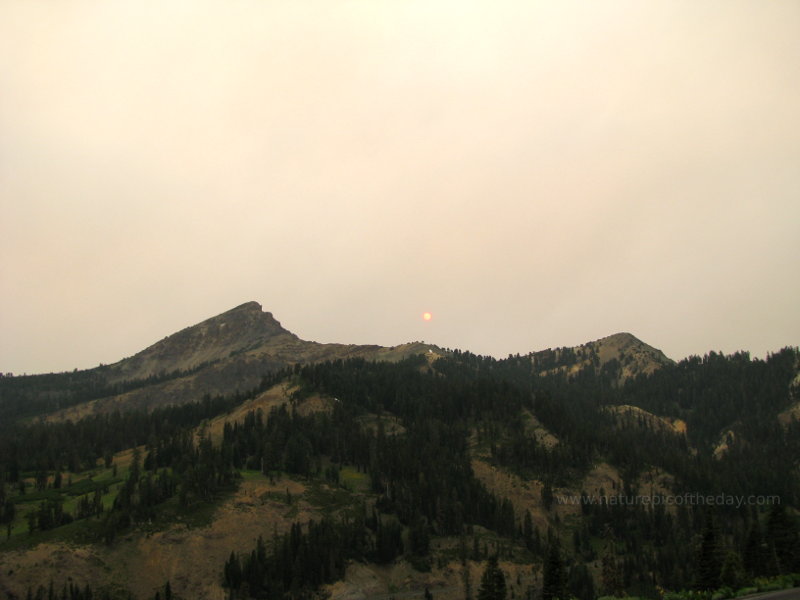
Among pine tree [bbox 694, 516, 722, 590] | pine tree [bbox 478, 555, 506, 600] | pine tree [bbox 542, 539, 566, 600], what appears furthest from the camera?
pine tree [bbox 478, 555, 506, 600]

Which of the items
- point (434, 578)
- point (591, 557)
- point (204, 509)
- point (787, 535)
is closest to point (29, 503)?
point (204, 509)

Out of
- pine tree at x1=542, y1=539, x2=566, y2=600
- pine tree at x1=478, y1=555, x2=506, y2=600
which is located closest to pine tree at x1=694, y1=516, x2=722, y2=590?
pine tree at x1=542, y1=539, x2=566, y2=600

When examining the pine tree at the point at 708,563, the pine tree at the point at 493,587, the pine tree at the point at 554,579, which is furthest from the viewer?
the pine tree at the point at 493,587

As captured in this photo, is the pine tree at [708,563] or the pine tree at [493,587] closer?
the pine tree at [708,563]

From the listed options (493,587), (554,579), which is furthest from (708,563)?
(493,587)

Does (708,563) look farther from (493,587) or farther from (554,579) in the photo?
(493,587)

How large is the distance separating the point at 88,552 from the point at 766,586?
151 meters

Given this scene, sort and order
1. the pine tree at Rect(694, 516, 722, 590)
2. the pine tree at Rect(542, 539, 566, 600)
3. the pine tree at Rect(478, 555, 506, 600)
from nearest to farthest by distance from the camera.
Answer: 1. the pine tree at Rect(542, 539, 566, 600)
2. the pine tree at Rect(694, 516, 722, 590)
3. the pine tree at Rect(478, 555, 506, 600)

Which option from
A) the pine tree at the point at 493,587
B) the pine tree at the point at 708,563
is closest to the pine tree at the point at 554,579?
the pine tree at the point at 493,587

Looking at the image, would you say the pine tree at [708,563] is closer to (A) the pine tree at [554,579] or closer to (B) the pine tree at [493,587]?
(A) the pine tree at [554,579]

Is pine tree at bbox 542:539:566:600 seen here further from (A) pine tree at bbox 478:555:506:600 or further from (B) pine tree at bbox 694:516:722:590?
(B) pine tree at bbox 694:516:722:590

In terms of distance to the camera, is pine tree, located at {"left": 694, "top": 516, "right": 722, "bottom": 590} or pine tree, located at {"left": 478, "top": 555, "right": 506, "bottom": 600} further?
pine tree, located at {"left": 478, "top": 555, "right": 506, "bottom": 600}

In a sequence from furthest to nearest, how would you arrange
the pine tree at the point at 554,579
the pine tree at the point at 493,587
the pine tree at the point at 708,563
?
1. the pine tree at the point at 493,587
2. the pine tree at the point at 708,563
3. the pine tree at the point at 554,579

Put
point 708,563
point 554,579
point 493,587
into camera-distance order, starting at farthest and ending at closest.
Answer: point 493,587
point 708,563
point 554,579
